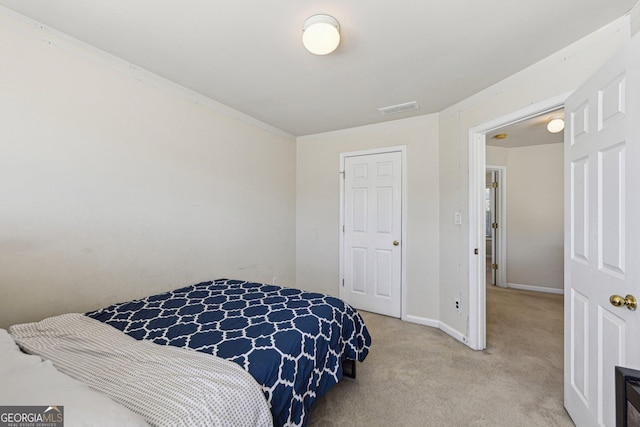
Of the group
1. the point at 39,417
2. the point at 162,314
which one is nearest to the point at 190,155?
the point at 162,314

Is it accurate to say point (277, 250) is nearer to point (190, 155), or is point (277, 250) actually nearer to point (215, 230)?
point (215, 230)

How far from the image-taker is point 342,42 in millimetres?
1787

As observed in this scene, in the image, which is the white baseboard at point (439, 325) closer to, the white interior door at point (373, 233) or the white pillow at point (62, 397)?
the white interior door at point (373, 233)

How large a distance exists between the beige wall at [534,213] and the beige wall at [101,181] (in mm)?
4496

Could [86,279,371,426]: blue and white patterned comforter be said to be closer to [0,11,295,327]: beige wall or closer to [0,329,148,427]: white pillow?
[0,11,295,327]: beige wall

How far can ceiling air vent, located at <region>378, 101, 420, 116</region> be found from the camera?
2.79 metres

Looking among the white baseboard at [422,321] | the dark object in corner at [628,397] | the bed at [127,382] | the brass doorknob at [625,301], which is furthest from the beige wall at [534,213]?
the bed at [127,382]

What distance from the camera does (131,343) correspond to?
1.28 meters

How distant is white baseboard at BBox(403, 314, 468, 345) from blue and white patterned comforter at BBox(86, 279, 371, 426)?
3.89 ft

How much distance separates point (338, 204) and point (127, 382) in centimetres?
296

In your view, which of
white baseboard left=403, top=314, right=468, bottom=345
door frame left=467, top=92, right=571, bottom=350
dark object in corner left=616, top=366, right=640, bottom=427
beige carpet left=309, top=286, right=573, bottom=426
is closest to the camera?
dark object in corner left=616, top=366, right=640, bottom=427

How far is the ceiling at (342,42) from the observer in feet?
4.92

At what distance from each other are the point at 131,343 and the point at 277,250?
2344 millimetres

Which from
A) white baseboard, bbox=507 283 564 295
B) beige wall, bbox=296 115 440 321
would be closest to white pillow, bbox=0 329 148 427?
beige wall, bbox=296 115 440 321
